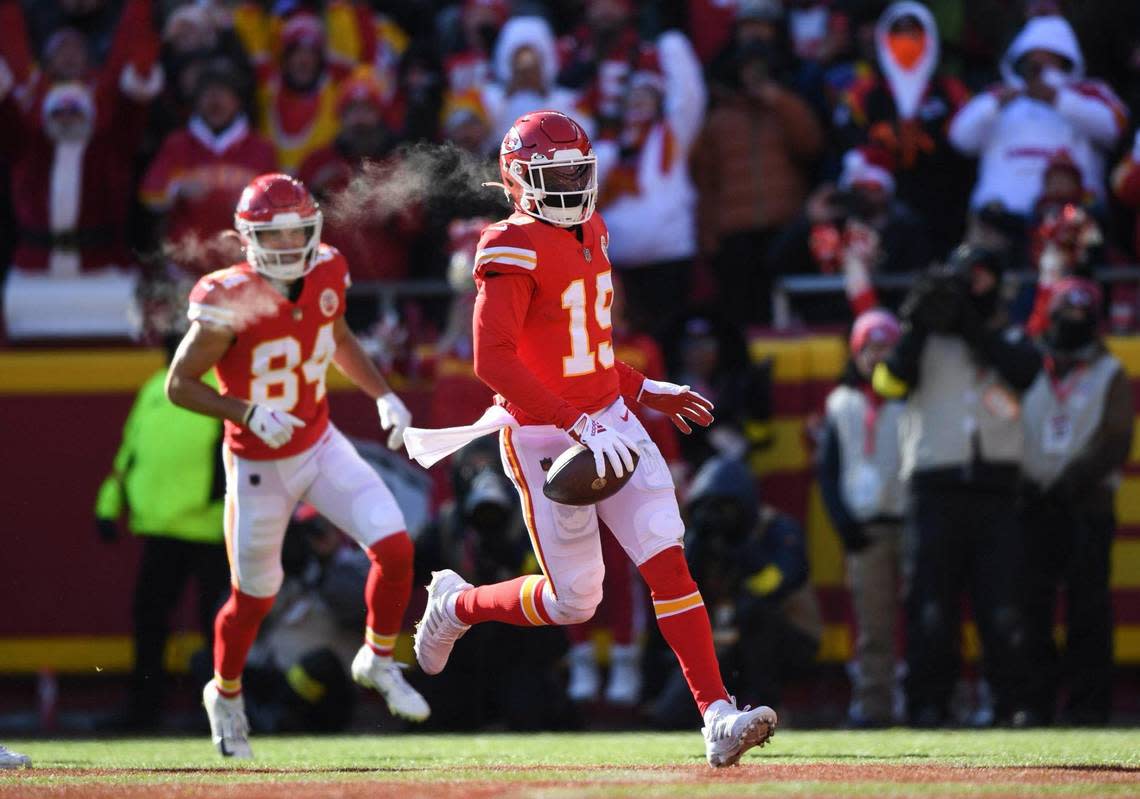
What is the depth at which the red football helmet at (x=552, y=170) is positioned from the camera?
6.16 metres

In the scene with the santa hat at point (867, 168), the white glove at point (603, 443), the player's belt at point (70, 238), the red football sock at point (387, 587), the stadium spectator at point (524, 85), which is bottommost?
the red football sock at point (387, 587)

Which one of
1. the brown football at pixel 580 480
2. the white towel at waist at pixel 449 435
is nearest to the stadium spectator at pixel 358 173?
the white towel at waist at pixel 449 435

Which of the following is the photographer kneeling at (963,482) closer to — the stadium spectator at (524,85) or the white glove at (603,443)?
the stadium spectator at (524,85)

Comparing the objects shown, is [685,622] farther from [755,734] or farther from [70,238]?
[70,238]

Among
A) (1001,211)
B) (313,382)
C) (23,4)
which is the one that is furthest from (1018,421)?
(23,4)

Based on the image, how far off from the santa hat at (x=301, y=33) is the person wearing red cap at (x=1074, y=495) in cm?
456

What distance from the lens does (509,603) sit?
21.2ft

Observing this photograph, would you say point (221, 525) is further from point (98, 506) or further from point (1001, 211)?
point (1001, 211)

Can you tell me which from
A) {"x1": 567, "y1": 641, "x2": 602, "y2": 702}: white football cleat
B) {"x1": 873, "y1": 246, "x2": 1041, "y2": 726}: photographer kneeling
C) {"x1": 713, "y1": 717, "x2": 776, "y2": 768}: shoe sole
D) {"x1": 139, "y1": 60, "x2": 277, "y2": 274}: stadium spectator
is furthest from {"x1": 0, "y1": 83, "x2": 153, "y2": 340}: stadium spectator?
{"x1": 713, "y1": 717, "x2": 776, "y2": 768}: shoe sole

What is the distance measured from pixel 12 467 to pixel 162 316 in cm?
123

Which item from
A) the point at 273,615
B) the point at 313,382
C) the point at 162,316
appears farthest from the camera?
the point at 162,316

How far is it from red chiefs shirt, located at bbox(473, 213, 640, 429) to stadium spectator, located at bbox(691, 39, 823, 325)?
4.73 m

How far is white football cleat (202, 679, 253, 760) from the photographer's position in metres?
7.33

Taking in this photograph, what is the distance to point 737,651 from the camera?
9148mm
